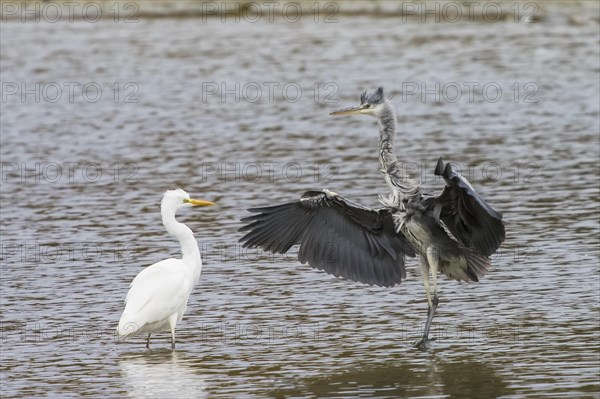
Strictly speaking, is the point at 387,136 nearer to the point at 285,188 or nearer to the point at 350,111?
the point at 350,111

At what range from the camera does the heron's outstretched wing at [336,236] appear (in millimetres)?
10633

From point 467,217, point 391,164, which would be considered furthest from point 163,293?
point 467,217

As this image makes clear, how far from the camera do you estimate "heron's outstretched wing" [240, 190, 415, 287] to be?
34.9ft

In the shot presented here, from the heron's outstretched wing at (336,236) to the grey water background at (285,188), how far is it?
530mm

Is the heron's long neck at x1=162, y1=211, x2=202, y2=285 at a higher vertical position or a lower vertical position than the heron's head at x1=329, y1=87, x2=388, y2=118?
lower

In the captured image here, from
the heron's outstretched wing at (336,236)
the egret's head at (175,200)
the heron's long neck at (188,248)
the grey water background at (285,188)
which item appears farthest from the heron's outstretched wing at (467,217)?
the egret's head at (175,200)

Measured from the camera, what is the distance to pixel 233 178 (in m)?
17.4

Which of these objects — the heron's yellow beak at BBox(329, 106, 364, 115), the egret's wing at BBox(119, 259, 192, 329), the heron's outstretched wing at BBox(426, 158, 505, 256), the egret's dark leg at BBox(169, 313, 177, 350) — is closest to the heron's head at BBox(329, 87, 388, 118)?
the heron's yellow beak at BBox(329, 106, 364, 115)

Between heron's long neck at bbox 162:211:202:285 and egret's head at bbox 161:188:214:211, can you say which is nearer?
heron's long neck at bbox 162:211:202:285

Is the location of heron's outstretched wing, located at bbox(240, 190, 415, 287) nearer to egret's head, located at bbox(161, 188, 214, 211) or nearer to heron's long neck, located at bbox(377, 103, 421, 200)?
heron's long neck, located at bbox(377, 103, 421, 200)

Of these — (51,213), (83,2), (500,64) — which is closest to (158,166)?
(51,213)

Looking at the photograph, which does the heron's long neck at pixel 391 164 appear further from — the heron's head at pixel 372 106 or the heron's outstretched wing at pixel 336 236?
the heron's outstretched wing at pixel 336 236

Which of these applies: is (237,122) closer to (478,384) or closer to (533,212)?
(533,212)

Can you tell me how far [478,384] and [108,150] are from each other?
11.3m
